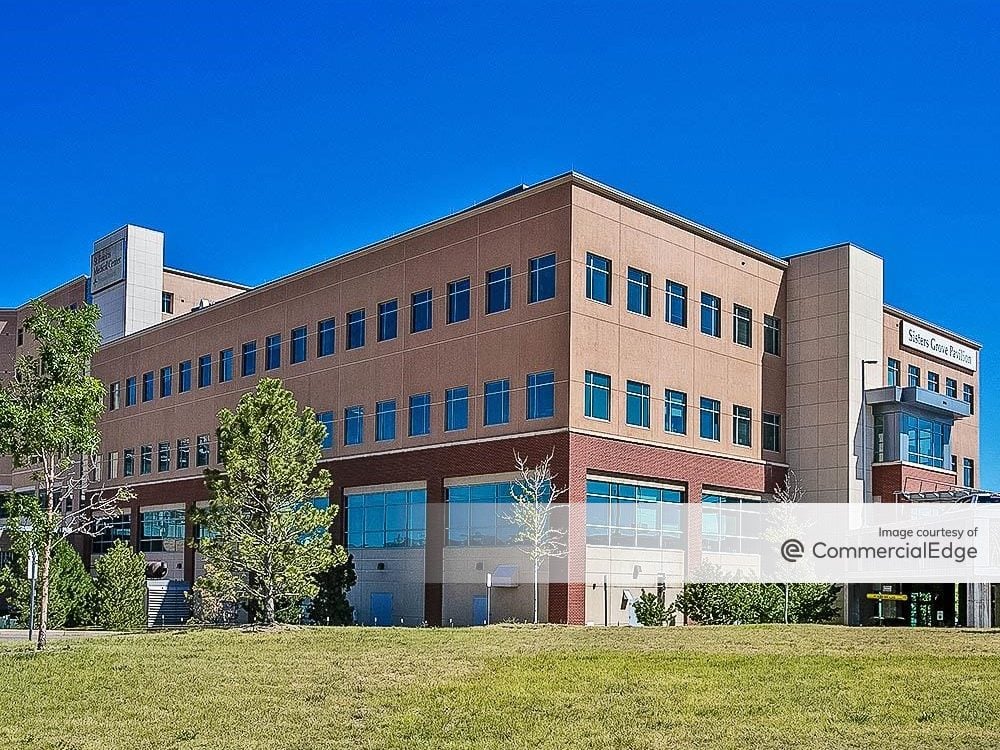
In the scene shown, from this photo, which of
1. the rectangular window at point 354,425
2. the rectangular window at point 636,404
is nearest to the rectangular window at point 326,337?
the rectangular window at point 354,425

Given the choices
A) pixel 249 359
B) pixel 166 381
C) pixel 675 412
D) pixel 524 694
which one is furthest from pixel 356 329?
pixel 524 694

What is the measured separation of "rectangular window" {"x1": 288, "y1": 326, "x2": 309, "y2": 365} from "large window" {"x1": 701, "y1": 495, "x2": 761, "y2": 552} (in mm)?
18501

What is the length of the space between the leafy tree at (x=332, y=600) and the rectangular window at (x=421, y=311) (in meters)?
9.31

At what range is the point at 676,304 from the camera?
45688 millimetres

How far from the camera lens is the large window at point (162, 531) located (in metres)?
61.6

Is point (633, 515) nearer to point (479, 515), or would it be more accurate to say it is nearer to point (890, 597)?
point (479, 515)

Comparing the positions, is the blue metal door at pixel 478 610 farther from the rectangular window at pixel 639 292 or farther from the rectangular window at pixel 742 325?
the rectangular window at pixel 742 325

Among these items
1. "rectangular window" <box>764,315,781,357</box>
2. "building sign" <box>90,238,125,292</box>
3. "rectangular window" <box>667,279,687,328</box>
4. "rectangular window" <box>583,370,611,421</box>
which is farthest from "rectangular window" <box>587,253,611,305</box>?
"building sign" <box>90,238,125,292</box>

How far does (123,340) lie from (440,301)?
2899 centimetres

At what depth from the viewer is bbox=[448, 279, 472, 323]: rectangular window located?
4544 cm

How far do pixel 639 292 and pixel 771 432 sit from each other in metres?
9.85

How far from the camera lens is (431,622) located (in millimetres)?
44531

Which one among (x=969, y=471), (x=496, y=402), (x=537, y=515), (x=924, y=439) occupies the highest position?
(x=496, y=402)

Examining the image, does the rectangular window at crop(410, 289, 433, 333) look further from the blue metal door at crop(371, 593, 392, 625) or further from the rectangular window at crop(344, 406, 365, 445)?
the blue metal door at crop(371, 593, 392, 625)
